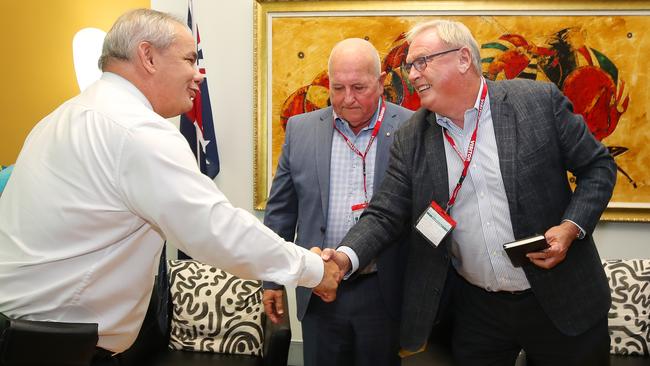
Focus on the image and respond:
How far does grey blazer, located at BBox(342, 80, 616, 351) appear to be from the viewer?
6.70 ft

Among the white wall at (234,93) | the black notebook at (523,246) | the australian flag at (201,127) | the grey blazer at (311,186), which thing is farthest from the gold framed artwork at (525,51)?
the black notebook at (523,246)

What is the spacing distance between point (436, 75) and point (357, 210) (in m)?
0.67

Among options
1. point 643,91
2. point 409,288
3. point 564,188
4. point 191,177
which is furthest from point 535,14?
point 191,177

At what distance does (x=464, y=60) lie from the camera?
2254 mm

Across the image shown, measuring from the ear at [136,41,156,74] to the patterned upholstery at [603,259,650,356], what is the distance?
2.84 m

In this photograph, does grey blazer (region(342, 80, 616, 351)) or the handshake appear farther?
the handshake

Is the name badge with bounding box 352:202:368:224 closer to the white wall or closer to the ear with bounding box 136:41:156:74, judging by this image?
the ear with bounding box 136:41:156:74

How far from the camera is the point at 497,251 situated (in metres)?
2.11

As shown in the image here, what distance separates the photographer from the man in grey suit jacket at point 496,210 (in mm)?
2051

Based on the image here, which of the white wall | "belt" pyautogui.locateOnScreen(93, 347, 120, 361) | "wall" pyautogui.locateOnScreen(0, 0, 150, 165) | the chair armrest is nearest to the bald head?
the chair armrest

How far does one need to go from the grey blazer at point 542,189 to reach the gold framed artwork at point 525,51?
73.1 inches

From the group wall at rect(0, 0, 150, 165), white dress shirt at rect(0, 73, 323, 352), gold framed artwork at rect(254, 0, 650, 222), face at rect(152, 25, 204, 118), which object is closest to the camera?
white dress shirt at rect(0, 73, 323, 352)

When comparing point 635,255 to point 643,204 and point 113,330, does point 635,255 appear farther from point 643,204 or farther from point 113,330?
point 113,330

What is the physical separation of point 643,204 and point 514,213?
2473 mm
